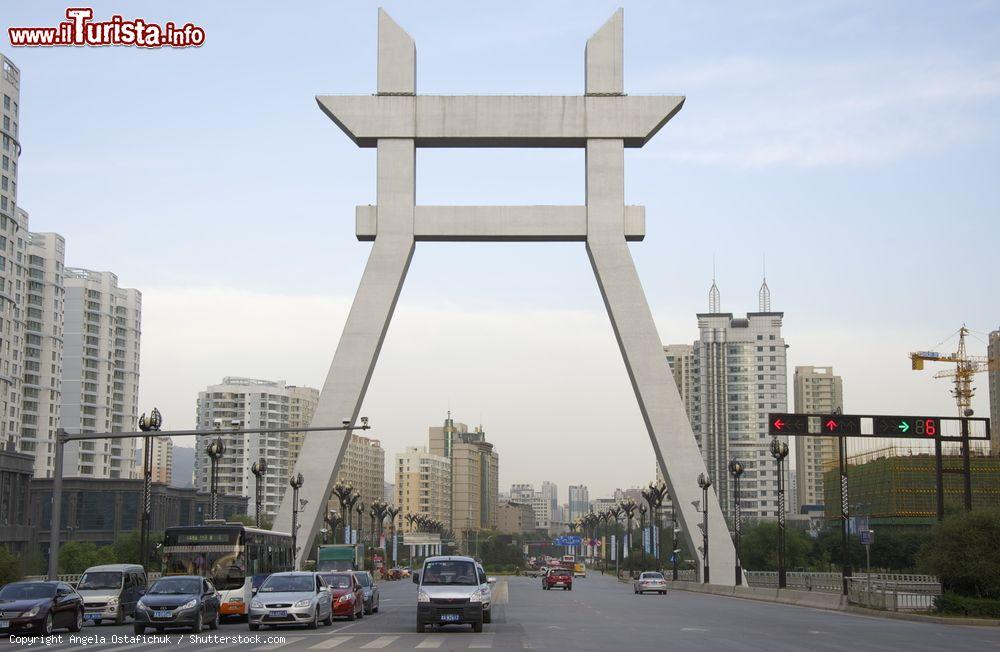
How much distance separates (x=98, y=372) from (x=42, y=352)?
20.2 meters

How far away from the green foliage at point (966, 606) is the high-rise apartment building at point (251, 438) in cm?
15125

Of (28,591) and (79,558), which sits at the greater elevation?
(28,591)

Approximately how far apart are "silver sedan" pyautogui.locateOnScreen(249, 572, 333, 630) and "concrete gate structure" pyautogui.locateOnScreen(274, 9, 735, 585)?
16234 millimetres

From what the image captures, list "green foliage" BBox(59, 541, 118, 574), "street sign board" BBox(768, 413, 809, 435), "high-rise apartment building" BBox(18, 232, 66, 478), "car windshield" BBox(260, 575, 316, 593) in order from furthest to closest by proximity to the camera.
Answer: "high-rise apartment building" BBox(18, 232, 66, 478), "green foliage" BBox(59, 541, 118, 574), "street sign board" BBox(768, 413, 809, 435), "car windshield" BBox(260, 575, 316, 593)

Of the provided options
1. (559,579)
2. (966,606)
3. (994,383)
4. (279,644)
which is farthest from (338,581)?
(994,383)

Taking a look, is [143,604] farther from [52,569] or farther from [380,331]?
[380,331]

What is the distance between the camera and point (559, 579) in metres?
61.4

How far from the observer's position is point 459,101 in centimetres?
4428

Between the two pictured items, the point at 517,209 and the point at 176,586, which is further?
the point at 517,209

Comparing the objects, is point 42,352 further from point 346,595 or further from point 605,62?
point 346,595

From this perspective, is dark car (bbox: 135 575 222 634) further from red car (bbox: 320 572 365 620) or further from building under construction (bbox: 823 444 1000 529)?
building under construction (bbox: 823 444 1000 529)

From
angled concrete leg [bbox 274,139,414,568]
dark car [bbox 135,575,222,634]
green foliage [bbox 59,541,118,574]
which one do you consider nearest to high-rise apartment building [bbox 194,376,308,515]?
green foliage [bbox 59,541,118,574]

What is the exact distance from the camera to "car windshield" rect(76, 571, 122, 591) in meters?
30.8

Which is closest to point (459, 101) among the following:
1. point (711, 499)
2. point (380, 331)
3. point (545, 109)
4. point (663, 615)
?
point (545, 109)
